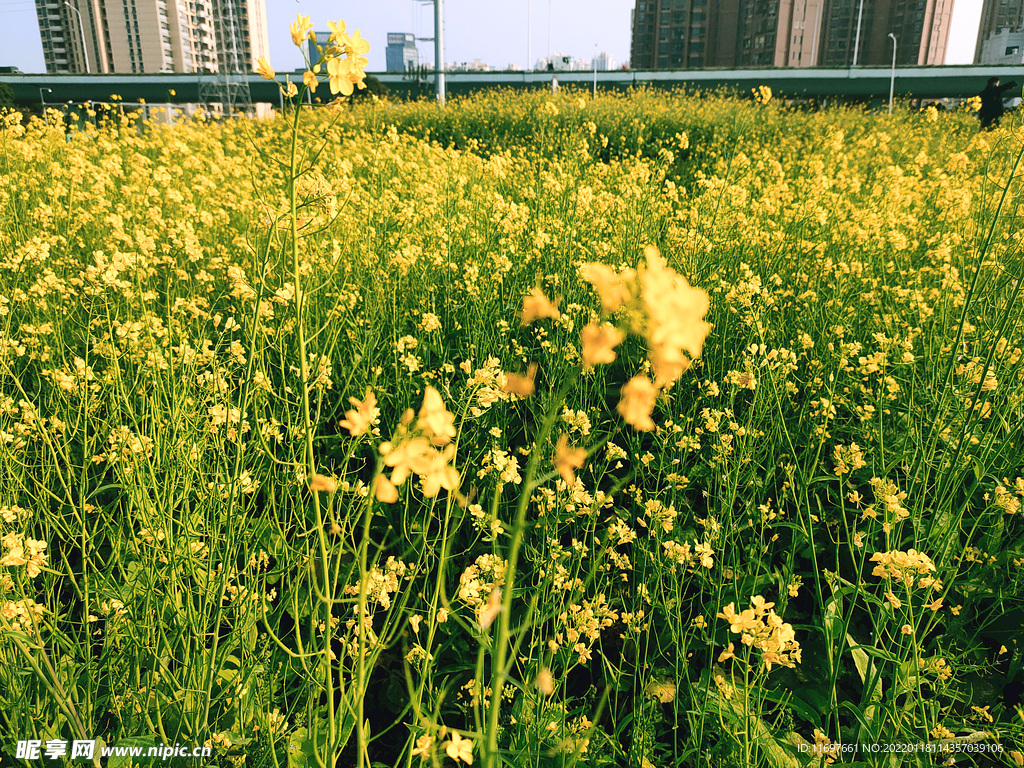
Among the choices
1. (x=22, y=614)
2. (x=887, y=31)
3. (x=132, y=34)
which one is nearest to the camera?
(x=22, y=614)

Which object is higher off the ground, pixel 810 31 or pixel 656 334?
pixel 810 31

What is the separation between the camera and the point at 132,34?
8312cm

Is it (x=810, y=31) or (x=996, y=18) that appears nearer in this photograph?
(x=810, y=31)

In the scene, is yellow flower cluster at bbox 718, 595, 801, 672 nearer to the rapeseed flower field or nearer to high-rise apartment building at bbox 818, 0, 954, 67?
the rapeseed flower field

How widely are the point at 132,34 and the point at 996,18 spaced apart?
10844cm

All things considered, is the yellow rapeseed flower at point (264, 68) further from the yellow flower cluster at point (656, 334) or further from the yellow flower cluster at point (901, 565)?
the yellow flower cluster at point (901, 565)

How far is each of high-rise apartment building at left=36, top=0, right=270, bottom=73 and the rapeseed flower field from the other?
8887 cm

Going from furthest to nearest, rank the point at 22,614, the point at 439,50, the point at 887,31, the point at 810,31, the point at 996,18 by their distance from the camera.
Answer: the point at 996,18
the point at 887,31
the point at 810,31
the point at 439,50
the point at 22,614

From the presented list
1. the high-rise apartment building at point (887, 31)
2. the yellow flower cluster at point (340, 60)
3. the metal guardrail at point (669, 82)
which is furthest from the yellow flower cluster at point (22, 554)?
the high-rise apartment building at point (887, 31)

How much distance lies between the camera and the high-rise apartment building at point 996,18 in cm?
6223

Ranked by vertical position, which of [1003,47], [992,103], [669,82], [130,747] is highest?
[1003,47]

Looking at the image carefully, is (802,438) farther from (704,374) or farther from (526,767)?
(526,767)

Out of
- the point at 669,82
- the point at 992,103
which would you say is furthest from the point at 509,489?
Answer: the point at 669,82

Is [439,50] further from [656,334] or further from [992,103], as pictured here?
[656,334]
